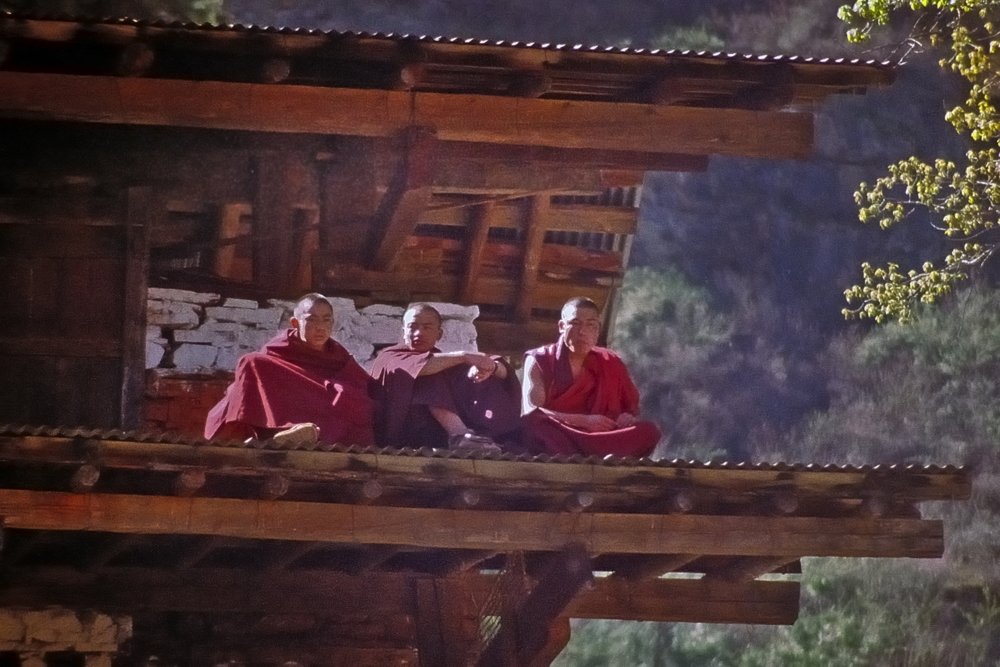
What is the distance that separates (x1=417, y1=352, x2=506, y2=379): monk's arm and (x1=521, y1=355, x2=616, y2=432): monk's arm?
0.66 ft

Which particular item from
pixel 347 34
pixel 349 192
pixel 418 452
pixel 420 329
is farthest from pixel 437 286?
pixel 418 452

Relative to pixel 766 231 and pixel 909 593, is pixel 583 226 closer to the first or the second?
pixel 909 593

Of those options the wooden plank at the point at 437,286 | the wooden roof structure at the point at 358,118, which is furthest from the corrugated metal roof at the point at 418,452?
the wooden plank at the point at 437,286

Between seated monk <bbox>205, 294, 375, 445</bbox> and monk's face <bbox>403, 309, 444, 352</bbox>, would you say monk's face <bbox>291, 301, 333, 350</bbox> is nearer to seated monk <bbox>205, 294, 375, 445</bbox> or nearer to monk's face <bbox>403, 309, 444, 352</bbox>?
seated monk <bbox>205, 294, 375, 445</bbox>

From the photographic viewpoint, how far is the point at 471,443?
25.5 ft

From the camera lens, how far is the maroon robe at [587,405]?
7855 millimetres

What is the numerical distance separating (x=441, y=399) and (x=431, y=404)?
2.1 inches

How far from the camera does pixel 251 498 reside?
7.12 meters

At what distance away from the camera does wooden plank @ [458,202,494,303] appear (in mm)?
10430

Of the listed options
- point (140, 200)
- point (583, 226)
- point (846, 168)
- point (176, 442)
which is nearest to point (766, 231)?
point (846, 168)

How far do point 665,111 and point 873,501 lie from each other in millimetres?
2368

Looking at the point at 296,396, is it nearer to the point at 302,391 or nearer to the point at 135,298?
the point at 302,391

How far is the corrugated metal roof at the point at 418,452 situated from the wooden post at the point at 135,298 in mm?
1618

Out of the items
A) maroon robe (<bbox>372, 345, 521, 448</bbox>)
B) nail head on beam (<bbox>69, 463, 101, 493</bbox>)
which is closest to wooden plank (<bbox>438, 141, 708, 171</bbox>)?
maroon robe (<bbox>372, 345, 521, 448</bbox>)
